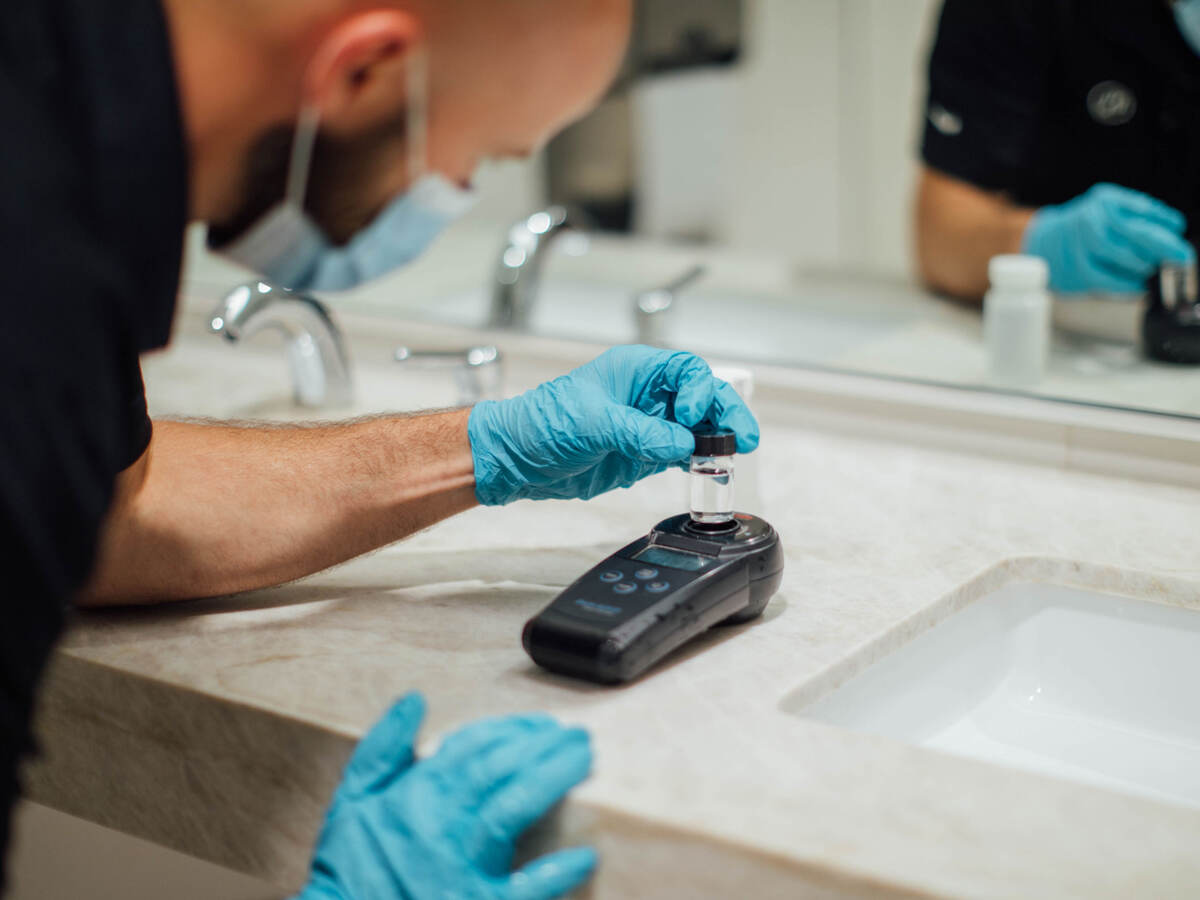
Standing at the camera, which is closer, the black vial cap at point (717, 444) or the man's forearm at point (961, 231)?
the black vial cap at point (717, 444)

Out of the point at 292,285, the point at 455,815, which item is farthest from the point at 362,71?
the point at 455,815

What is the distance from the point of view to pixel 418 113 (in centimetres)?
75

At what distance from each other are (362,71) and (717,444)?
13.4 inches

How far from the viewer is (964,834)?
25.2 inches

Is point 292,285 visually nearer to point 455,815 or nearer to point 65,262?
point 65,262

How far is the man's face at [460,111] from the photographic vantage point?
0.73 m

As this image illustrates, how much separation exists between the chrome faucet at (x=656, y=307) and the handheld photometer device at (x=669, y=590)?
1.71ft

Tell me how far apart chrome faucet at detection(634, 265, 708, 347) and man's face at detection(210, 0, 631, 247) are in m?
0.59

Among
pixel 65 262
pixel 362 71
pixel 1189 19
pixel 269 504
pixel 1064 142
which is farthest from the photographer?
pixel 1064 142

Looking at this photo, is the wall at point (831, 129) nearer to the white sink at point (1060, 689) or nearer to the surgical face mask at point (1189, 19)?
the surgical face mask at point (1189, 19)

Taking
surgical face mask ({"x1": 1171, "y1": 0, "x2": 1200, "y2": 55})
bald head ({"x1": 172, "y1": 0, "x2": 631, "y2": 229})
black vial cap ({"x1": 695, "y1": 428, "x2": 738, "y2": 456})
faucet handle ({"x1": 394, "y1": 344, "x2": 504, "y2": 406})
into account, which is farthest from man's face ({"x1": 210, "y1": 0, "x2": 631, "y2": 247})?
surgical face mask ({"x1": 1171, "y1": 0, "x2": 1200, "y2": 55})

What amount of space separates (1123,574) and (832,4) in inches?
30.1

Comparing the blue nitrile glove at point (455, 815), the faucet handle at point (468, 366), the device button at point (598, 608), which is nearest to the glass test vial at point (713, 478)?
the device button at point (598, 608)

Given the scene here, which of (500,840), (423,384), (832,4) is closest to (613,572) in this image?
(500,840)
